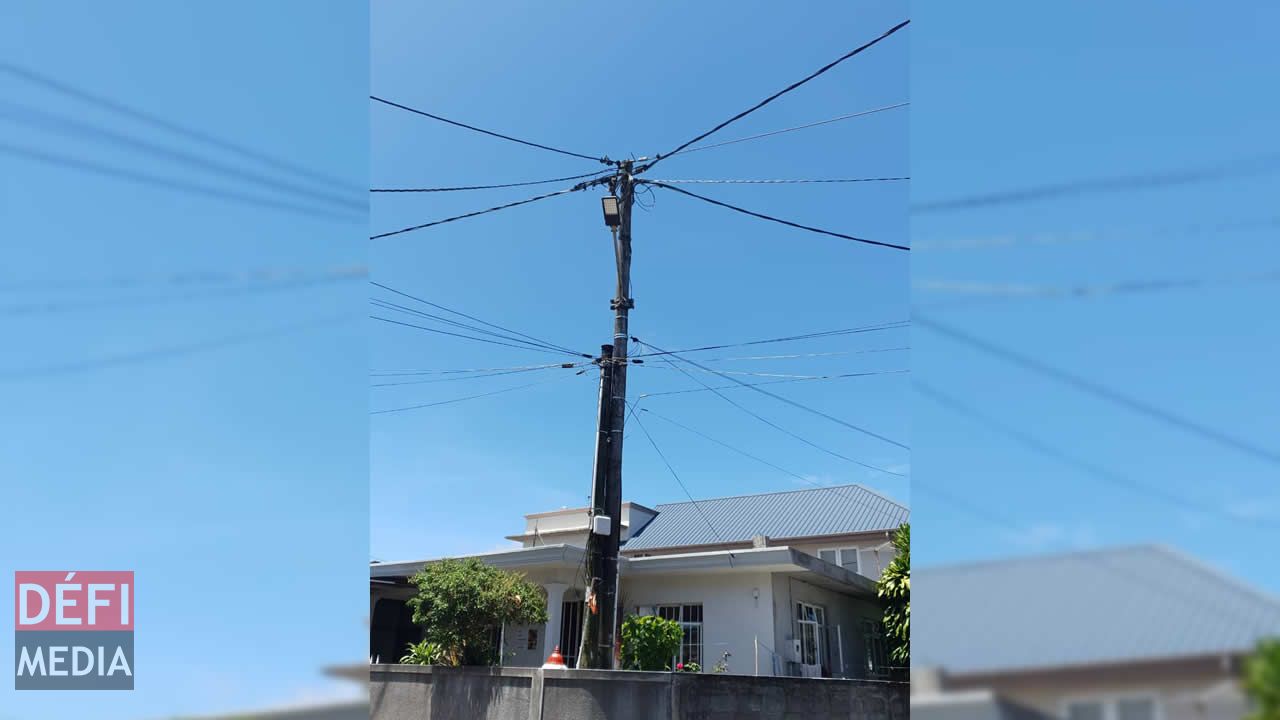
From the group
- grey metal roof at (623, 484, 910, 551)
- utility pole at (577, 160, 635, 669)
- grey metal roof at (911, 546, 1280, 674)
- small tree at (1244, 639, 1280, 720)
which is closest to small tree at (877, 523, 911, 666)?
utility pole at (577, 160, 635, 669)

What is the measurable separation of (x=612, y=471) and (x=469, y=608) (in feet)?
7.93

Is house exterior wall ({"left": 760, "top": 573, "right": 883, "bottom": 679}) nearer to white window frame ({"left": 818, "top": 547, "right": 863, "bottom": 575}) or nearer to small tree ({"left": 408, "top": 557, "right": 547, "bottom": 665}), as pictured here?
white window frame ({"left": 818, "top": 547, "right": 863, "bottom": 575})

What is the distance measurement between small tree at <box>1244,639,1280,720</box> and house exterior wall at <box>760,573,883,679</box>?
9.61 meters

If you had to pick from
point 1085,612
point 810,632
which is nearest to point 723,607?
point 810,632

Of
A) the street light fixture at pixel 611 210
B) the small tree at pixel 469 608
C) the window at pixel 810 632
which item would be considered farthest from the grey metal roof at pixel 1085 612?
the window at pixel 810 632

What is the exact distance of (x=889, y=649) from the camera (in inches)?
450

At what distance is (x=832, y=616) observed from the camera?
11711 mm

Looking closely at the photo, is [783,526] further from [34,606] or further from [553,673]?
[34,606]

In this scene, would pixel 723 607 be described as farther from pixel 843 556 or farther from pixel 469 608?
pixel 843 556

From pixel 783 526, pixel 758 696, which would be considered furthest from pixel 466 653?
pixel 783 526

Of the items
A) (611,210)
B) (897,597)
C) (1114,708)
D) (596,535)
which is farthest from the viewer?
(897,597)

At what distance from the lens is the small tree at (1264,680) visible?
727 millimetres

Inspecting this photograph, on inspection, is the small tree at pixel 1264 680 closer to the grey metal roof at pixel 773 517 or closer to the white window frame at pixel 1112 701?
the white window frame at pixel 1112 701

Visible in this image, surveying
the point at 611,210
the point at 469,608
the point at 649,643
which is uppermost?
the point at 611,210
